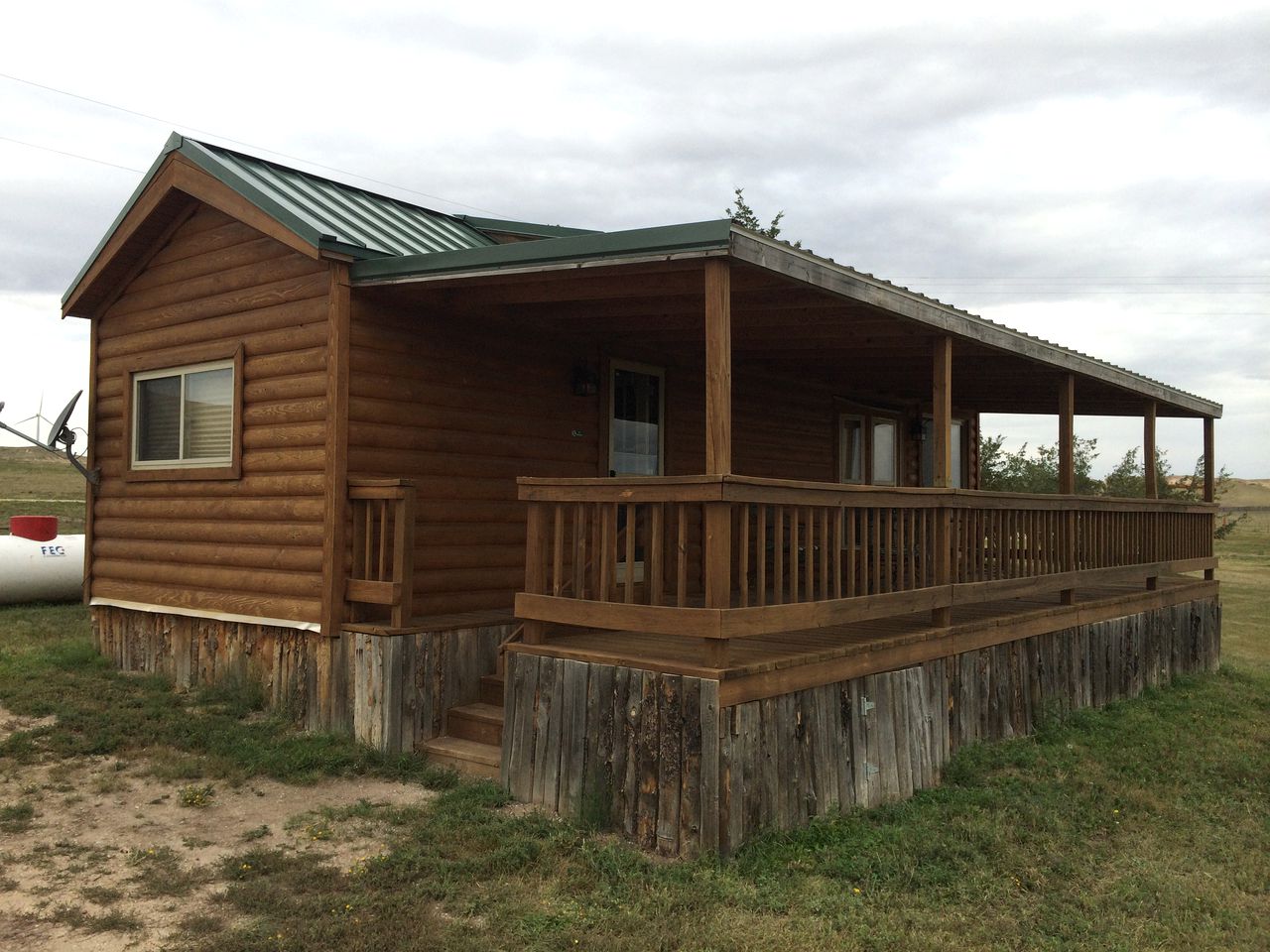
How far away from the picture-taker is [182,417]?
8.63 meters

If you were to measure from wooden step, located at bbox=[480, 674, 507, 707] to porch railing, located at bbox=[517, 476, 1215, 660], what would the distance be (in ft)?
2.90

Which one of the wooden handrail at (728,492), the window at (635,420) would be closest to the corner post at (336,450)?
the wooden handrail at (728,492)

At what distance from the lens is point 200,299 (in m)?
8.45

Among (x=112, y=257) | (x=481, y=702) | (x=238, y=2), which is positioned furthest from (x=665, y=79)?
(x=481, y=702)

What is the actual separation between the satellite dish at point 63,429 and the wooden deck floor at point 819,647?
4910mm

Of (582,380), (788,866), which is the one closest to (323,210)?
(582,380)

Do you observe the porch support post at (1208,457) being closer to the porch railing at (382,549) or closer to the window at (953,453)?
the window at (953,453)

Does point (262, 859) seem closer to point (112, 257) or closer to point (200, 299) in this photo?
point (200, 299)

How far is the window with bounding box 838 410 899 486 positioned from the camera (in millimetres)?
12891

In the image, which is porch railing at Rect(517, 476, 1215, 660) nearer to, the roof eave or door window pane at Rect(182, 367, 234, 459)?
the roof eave

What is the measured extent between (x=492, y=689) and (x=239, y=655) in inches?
86.8

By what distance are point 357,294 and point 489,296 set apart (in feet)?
3.03

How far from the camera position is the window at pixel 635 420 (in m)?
9.24

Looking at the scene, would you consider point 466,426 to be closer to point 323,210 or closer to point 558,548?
point 323,210
